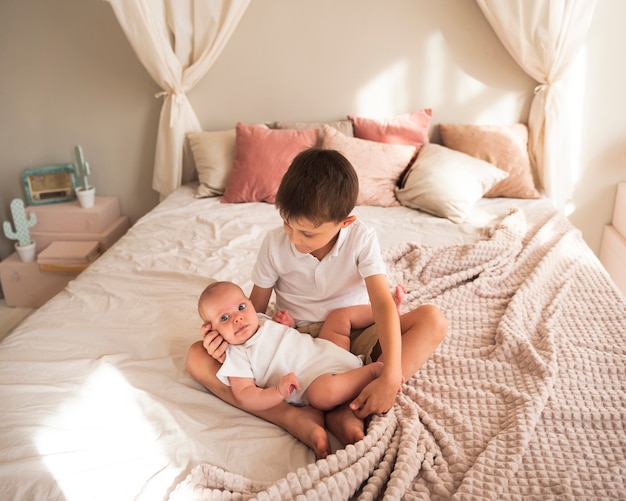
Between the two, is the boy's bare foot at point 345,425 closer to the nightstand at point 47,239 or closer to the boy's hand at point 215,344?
the boy's hand at point 215,344

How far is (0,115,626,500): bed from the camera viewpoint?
98 cm

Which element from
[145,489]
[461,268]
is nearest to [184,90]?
[461,268]

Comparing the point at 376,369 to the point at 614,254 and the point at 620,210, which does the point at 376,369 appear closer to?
the point at 614,254

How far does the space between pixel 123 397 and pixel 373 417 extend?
1.95 feet

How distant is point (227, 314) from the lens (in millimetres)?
1264

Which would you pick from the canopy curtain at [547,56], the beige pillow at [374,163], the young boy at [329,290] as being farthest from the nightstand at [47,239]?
the canopy curtain at [547,56]

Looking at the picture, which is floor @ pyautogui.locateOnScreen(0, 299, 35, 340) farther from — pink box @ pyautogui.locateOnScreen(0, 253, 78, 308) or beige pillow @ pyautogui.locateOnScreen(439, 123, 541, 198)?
beige pillow @ pyautogui.locateOnScreen(439, 123, 541, 198)

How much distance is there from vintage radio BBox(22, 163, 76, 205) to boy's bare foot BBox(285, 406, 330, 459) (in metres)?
2.45

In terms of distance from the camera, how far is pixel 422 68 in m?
2.79

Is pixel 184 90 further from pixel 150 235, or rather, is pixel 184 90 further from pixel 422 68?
pixel 422 68

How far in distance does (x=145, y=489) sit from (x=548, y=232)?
6.03 ft

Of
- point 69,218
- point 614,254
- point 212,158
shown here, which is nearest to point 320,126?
point 212,158

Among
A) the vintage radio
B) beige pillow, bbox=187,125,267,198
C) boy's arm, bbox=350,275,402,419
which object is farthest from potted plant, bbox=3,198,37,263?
boy's arm, bbox=350,275,402,419

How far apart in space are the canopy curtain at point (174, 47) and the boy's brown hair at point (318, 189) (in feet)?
5.73
